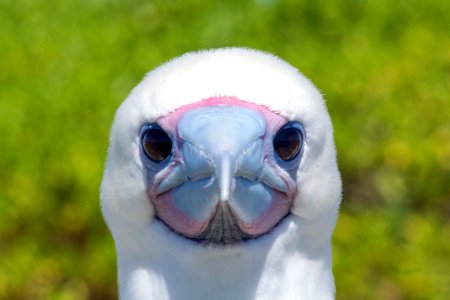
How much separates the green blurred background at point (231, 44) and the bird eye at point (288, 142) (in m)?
2.37

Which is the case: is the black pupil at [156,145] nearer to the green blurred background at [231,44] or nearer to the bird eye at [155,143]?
the bird eye at [155,143]

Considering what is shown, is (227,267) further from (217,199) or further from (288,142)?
(288,142)

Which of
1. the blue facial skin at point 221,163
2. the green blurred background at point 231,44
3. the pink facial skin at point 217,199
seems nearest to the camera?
the blue facial skin at point 221,163

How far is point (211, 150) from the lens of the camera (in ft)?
9.36

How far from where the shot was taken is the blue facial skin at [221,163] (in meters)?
2.85

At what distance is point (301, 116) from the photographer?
304 cm

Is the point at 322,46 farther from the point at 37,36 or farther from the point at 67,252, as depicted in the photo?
the point at 67,252

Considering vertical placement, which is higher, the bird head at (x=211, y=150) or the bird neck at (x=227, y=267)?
the bird head at (x=211, y=150)

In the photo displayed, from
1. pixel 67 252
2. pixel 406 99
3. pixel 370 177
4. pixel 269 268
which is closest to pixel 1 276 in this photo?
pixel 67 252

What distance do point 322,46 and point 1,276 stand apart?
2.41 meters

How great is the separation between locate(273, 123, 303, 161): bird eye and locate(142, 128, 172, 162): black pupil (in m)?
0.25

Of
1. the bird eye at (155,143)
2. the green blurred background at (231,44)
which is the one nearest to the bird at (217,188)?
the bird eye at (155,143)

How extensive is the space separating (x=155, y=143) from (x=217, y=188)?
0.76 ft

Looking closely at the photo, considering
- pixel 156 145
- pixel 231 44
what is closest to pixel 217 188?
pixel 156 145
